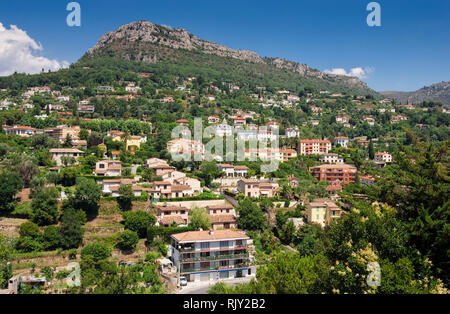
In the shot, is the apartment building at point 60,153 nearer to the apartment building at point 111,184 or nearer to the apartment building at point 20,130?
the apartment building at point 111,184

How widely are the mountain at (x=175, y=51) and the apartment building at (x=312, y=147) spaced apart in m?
62.4

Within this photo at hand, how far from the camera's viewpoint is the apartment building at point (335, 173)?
4288 centimetres

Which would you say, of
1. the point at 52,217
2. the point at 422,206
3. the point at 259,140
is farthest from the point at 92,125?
the point at 422,206

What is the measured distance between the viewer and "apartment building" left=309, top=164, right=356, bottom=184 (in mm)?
42875

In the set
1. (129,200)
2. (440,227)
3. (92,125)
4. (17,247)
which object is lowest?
(17,247)

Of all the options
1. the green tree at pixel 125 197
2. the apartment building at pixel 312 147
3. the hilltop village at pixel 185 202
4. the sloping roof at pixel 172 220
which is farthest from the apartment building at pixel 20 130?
the apartment building at pixel 312 147

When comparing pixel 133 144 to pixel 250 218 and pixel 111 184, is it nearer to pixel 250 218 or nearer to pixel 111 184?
pixel 111 184

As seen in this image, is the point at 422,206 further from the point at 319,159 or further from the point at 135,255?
the point at 319,159

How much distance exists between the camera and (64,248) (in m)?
22.4

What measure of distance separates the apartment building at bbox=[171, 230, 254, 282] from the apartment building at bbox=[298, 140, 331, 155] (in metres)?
31.7

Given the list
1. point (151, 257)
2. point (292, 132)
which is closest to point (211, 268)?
point (151, 257)

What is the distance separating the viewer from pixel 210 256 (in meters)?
22.5
